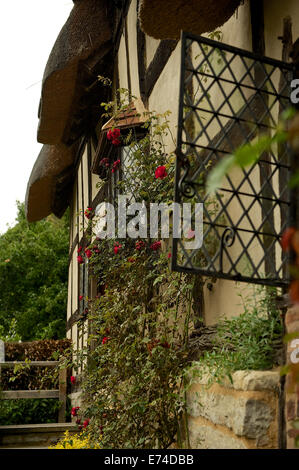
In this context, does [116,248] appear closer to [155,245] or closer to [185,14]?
[155,245]

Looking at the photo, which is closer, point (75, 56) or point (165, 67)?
point (165, 67)

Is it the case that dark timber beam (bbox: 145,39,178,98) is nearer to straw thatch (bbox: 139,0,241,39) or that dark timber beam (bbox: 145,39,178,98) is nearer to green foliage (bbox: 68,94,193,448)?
green foliage (bbox: 68,94,193,448)

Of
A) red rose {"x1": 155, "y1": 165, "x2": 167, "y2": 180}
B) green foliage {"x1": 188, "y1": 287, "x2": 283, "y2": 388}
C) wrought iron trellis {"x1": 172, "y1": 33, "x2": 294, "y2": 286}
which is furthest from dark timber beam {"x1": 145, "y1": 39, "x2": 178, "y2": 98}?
green foliage {"x1": 188, "y1": 287, "x2": 283, "y2": 388}

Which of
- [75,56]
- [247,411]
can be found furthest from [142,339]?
[75,56]

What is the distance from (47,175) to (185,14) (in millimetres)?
5912

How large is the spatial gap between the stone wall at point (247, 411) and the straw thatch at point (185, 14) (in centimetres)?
168

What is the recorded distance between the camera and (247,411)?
231cm

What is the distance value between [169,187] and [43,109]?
327cm

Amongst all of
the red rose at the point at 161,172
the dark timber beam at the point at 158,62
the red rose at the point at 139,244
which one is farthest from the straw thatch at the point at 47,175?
the red rose at the point at 161,172

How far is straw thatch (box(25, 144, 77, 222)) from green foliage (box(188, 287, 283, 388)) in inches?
243

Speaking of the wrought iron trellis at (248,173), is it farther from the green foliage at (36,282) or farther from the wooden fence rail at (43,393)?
the green foliage at (36,282)

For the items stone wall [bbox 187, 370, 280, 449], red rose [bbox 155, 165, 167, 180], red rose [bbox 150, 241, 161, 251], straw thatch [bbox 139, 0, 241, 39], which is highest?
straw thatch [bbox 139, 0, 241, 39]

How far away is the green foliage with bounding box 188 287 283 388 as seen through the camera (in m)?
2.42

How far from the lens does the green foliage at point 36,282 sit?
13875mm
